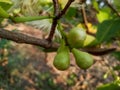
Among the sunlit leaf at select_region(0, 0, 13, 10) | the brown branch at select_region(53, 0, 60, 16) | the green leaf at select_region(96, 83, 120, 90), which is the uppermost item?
the brown branch at select_region(53, 0, 60, 16)

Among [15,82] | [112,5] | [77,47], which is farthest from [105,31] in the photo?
[15,82]

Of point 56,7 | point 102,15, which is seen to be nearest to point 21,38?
point 56,7

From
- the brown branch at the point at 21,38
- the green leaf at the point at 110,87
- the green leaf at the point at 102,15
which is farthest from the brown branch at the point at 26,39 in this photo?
the green leaf at the point at 102,15

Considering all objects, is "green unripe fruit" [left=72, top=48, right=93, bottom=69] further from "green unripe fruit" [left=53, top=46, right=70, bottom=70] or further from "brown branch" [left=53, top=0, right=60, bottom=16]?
"brown branch" [left=53, top=0, right=60, bottom=16]

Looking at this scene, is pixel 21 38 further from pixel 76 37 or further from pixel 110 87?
pixel 110 87

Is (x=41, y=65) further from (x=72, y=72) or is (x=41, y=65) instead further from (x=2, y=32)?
(x=2, y=32)

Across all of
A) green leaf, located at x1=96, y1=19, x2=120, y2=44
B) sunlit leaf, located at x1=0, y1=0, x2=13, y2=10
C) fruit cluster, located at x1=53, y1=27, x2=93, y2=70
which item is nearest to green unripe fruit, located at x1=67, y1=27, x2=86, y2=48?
fruit cluster, located at x1=53, y1=27, x2=93, y2=70

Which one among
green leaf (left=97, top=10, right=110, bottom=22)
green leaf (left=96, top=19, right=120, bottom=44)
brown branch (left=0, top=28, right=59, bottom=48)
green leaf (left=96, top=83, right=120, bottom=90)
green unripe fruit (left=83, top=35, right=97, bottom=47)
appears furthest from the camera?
green leaf (left=97, top=10, right=110, bottom=22)

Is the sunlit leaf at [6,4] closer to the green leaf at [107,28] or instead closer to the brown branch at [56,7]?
the brown branch at [56,7]
